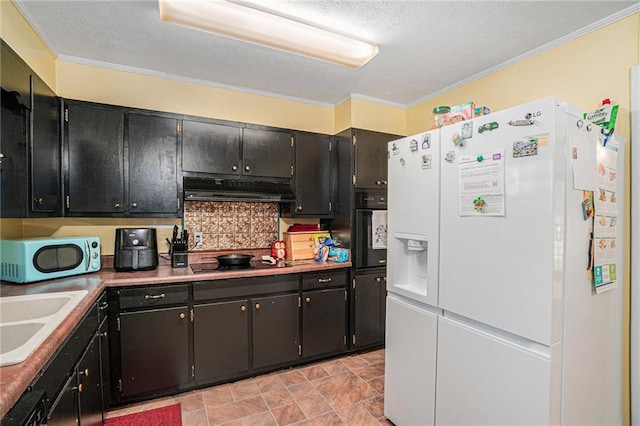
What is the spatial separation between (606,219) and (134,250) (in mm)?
3046

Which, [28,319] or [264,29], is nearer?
[28,319]

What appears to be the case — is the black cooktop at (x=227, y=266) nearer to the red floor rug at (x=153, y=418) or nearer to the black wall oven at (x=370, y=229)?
the black wall oven at (x=370, y=229)

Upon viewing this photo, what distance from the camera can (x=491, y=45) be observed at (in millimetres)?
2277

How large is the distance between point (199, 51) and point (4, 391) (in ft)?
7.56

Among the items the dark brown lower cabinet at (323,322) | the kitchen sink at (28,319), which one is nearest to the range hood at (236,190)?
the dark brown lower cabinet at (323,322)

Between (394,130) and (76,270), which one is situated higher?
(394,130)

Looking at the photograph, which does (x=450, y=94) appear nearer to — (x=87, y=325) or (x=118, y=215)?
(x=118, y=215)

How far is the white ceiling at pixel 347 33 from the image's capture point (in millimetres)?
1863

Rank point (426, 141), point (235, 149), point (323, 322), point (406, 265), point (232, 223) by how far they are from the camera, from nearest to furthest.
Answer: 1. point (426, 141)
2. point (406, 265)
3. point (235, 149)
4. point (323, 322)
5. point (232, 223)

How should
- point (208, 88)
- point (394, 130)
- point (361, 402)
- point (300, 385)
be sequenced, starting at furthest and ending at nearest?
1. point (394, 130)
2. point (208, 88)
3. point (300, 385)
4. point (361, 402)

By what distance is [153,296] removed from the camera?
7.45ft

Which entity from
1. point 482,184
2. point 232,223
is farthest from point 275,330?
point 482,184

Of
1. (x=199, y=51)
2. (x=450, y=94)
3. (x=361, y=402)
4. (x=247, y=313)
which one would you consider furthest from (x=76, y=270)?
(x=450, y=94)

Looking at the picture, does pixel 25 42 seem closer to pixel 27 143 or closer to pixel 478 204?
pixel 27 143
